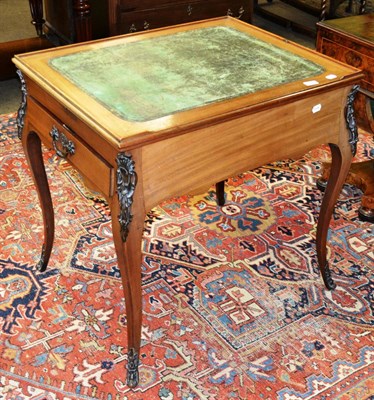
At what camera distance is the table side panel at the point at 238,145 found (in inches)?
73.0

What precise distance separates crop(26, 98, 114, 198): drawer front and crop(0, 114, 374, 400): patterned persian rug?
0.71m

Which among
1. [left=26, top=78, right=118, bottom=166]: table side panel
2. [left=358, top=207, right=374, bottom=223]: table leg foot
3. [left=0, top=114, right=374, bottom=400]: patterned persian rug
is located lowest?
[left=0, top=114, right=374, bottom=400]: patterned persian rug

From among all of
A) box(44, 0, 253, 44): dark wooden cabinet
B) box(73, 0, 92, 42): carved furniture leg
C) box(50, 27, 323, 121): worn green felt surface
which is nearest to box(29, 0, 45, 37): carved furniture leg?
box(44, 0, 253, 44): dark wooden cabinet

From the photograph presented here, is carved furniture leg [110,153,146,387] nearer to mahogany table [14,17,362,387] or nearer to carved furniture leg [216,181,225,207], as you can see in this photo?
mahogany table [14,17,362,387]

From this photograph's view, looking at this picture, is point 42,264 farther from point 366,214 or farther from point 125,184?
point 366,214

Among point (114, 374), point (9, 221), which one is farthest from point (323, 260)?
point (9, 221)

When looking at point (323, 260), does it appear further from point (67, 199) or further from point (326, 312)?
point (67, 199)

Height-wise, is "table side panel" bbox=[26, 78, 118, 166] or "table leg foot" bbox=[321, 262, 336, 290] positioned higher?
"table side panel" bbox=[26, 78, 118, 166]

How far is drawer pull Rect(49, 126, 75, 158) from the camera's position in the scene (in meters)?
2.02

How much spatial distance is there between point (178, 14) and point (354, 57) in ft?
5.35

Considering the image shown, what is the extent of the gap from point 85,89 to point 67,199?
4.31ft

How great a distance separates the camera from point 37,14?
4469 millimetres

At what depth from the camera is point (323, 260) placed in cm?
259

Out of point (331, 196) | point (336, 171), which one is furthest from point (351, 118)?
point (331, 196)
